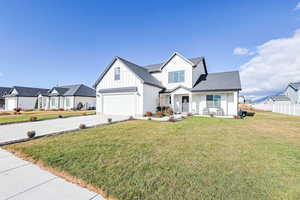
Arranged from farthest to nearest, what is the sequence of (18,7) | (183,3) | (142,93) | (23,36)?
(142,93)
(23,36)
(183,3)
(18,7)

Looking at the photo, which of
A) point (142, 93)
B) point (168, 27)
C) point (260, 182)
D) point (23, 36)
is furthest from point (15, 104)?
point (260, 182)

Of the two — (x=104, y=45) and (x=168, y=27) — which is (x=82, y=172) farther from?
(x=104, y=45)

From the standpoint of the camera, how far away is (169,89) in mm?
17281

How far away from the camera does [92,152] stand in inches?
164

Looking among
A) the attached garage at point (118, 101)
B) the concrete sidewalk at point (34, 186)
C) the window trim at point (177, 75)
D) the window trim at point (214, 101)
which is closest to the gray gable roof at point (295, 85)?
the window trim at point (214, 101)

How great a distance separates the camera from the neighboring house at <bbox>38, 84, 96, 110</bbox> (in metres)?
27.3

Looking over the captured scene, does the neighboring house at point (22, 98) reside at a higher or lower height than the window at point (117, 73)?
lower

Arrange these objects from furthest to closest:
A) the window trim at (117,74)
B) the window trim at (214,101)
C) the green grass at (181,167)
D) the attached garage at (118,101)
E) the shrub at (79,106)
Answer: the shrub at (79,106), the window trim at (117,74), the window trim at (214,101), the attached garage at (118,101), the green grass at (181,167)

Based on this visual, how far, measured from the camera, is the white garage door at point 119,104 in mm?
14476

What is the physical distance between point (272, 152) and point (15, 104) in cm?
4464

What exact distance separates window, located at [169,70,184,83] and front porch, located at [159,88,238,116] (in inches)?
80.3

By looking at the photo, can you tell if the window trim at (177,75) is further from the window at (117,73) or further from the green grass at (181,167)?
the green grass at (181,167)

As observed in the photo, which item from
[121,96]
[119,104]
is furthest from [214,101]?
[119,104]

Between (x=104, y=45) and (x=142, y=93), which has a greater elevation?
(x=104, y=45)
